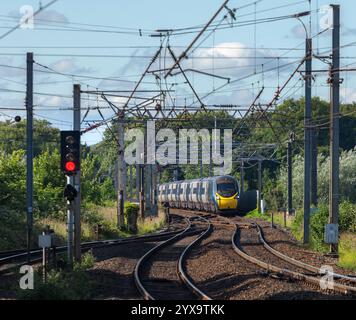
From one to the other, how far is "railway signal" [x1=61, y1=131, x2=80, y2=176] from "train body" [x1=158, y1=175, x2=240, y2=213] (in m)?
33.7

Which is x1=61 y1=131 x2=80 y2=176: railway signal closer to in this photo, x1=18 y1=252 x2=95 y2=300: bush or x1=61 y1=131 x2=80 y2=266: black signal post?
x1=61 y1=131 x2=80 y2=266: black signal post

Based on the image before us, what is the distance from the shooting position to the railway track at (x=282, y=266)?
1829 cm

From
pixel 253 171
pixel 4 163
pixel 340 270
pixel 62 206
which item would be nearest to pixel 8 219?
pixel 4 163

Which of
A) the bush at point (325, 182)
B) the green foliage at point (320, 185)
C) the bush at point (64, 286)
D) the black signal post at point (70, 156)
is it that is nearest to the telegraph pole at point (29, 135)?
the bush at point (64, 286)

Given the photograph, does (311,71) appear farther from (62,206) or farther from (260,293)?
(62,206)

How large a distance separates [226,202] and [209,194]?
2.22m

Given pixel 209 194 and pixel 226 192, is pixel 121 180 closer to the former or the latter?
pixel 226 192

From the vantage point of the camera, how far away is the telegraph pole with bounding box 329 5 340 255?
88.3 ft

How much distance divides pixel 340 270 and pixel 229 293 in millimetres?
6145

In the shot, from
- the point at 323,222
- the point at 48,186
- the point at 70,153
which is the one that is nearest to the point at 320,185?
the point at 48,186

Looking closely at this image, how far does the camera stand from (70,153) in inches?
874

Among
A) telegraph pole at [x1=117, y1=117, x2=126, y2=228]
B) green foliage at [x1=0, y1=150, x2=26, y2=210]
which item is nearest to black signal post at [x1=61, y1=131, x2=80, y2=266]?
green foliage at [x1=0, y1=150, x2=26, y2=210]

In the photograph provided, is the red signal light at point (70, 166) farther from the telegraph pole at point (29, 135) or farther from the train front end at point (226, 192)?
the train front end at point (226, 192)
